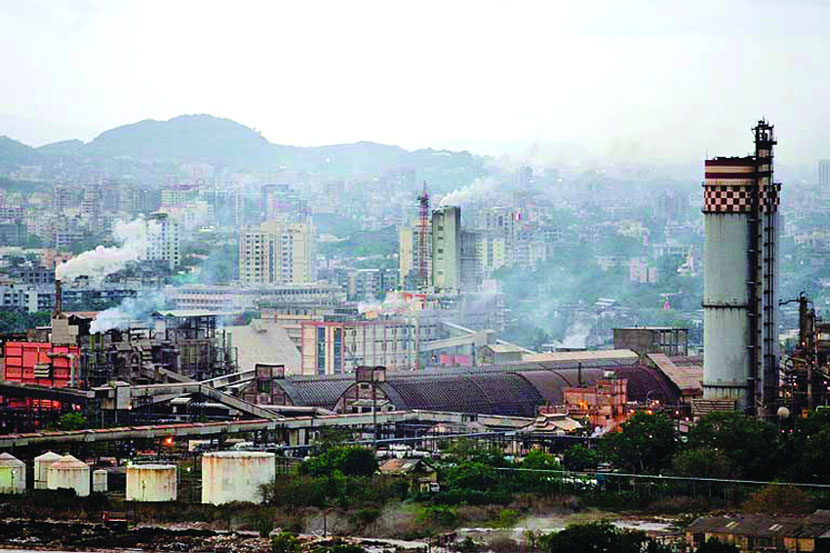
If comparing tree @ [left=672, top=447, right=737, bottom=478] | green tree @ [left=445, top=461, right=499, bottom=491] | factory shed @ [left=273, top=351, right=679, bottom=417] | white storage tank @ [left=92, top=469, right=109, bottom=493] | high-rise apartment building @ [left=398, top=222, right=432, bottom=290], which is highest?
high-rise apartment building @ [left=398, top=222, right=432, bottom=290]

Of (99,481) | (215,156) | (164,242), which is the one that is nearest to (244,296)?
(164,242)

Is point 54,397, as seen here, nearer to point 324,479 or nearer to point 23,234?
point 324,479

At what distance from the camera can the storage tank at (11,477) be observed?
3128 centimetres

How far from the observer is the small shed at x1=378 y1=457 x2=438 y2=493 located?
30719mm

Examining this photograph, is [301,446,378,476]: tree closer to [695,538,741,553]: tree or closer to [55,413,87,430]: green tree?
[55,413,87,430]: green tree

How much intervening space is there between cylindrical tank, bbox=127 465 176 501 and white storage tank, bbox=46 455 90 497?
2.42 feet

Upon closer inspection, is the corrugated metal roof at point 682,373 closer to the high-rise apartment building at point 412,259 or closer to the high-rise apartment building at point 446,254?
the high-rise apartment building at point 446,254

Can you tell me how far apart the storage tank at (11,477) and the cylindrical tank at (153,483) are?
5.57 feet

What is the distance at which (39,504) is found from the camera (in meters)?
30.4

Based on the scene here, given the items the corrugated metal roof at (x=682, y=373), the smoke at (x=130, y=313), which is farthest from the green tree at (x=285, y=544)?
the smoke at (x=130, y=313)

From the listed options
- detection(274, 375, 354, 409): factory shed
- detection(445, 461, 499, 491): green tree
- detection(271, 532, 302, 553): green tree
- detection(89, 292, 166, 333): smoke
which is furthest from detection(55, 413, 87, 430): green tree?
detection(89, 292, 166, 333): smoke

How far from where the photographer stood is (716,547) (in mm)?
25109

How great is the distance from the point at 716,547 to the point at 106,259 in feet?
169

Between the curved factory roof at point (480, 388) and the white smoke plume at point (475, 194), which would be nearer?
the curved factory roof at point (480, 388)
